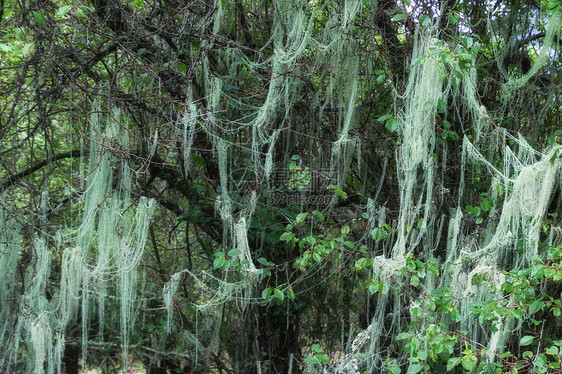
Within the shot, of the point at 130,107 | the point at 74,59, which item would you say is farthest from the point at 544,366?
the point at 74,59

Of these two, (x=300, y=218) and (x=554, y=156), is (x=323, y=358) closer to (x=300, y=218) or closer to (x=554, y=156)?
(x=300, y=218)

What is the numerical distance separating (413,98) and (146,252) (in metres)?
3.19

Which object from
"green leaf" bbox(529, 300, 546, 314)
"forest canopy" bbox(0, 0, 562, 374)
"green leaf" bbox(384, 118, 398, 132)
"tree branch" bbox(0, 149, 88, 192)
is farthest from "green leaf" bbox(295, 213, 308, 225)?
"tree branch" bbox(0, 149, 88, 192)

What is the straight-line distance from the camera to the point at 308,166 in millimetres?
3887

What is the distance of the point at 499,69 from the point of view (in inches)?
138

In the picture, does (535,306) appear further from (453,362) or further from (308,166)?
(308,166)

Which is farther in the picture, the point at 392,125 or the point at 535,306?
the point at 392,125

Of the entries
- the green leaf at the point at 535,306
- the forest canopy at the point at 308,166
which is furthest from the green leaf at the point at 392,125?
the green leaf at the point at 535,306

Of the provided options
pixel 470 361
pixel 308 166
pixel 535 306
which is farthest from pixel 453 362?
pixel 308 166

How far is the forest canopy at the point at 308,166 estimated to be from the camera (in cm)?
293

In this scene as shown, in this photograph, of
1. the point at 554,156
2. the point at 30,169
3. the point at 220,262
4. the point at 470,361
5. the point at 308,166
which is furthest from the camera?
the point at 30,169

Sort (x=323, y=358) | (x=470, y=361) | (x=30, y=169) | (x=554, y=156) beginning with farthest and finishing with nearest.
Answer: (x=30, y=169)
(x=323, y=358)
(x=554, y=156)
(x=470, y=361)

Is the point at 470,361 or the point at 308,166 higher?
the point at 308,166

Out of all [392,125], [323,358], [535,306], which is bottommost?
[323,358]
